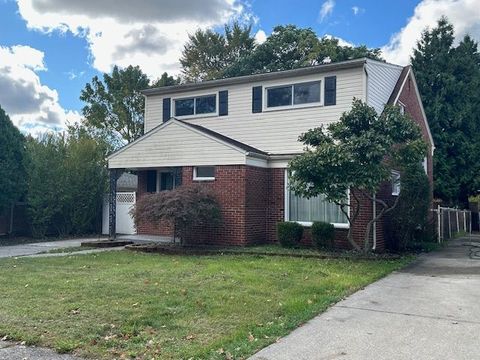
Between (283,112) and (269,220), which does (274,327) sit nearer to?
(269,220)

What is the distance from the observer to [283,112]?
15484 millimetres

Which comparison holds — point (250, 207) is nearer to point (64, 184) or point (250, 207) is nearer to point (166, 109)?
point (166, 109)

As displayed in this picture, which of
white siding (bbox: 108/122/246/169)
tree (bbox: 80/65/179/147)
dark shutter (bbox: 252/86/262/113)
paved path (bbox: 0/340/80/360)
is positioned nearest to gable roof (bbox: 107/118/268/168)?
white siding (bbox: 108/122/246/169)

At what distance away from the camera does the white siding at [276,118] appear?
14367 mm

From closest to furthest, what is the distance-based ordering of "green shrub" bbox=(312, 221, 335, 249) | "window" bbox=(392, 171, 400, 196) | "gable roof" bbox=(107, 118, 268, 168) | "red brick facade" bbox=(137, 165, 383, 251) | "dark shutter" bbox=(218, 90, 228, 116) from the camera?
"green shrub" bbox=(312, 221, 335, 249) → "red brick facade" bbox=(137, 165, 383, 251) → "gable roof" bbox=(107, 118, 268, 168) → "window" bbox=(392, 171, 400, 196) → "dark shutter" bbox=(218, 90, 228, 116)

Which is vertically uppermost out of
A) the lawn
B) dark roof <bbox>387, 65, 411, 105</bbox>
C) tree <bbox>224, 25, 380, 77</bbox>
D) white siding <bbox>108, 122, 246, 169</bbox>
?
tree <bbox>224, 25, 380, 77</bbox>

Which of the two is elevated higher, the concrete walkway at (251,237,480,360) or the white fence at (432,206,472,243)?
the white fence at (432,206,472,243)

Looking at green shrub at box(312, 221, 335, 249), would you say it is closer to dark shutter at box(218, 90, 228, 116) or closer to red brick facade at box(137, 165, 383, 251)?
red brick facade at box(137, 165, 383, 251)

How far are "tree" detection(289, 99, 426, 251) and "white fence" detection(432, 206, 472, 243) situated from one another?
635 cm

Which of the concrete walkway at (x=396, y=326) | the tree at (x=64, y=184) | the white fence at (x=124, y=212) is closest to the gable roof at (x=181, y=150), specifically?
the white fence at (x=124, y=212)

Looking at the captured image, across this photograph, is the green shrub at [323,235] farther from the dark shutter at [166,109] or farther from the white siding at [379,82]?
the dark shutter at [166,109]

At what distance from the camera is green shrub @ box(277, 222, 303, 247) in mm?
13672

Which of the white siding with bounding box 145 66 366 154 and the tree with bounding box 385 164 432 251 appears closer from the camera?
the tree with bounding box 385 164 432 251

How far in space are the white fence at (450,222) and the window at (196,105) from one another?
375 inches
